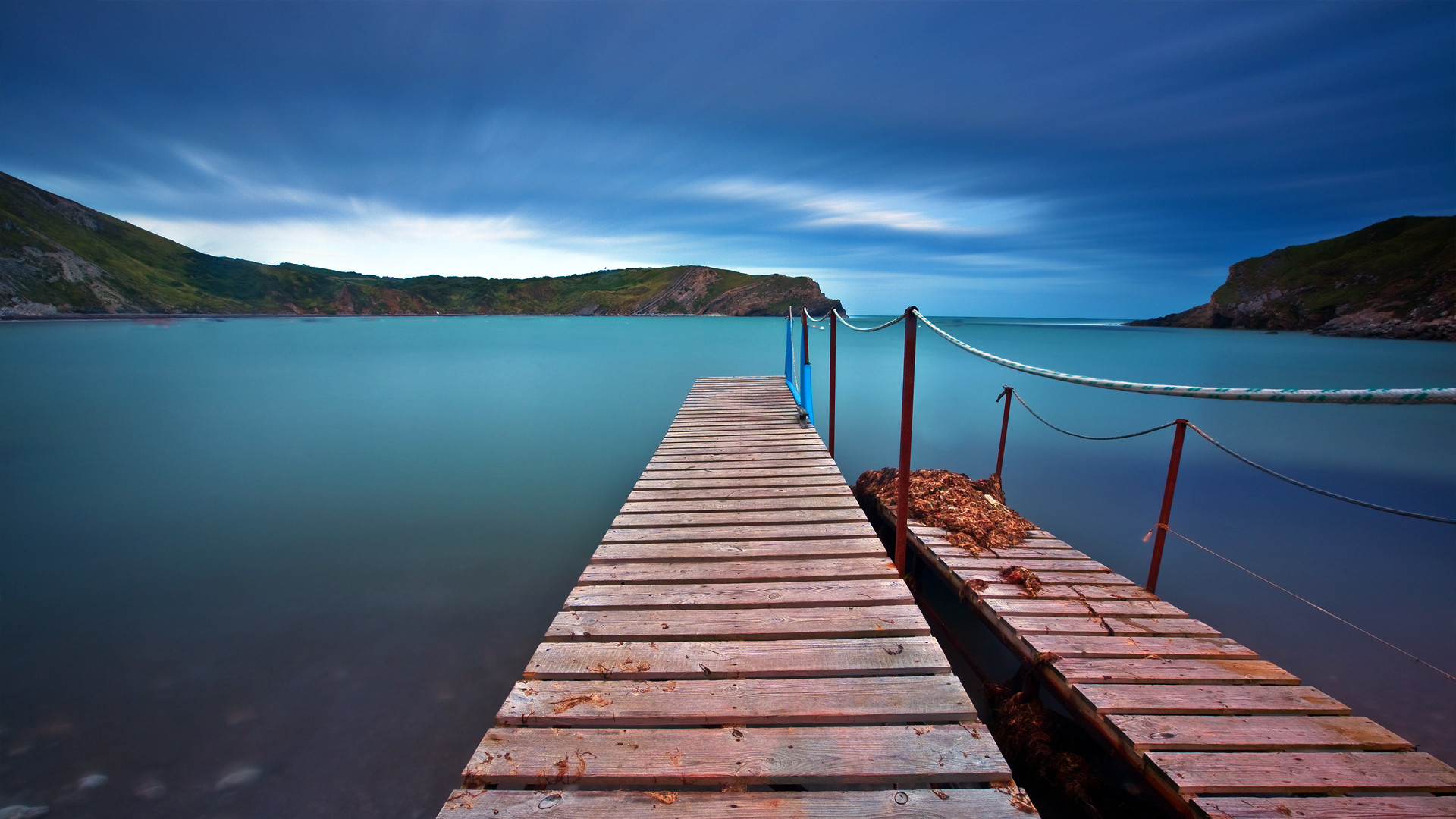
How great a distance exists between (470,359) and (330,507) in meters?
25.8

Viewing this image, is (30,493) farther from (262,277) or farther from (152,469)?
(262,277)

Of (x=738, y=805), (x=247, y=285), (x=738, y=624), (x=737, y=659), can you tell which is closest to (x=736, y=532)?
(x=738, y=624)

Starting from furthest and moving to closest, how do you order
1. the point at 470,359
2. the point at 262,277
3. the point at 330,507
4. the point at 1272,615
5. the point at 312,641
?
the point at 262,277, the point at 470,359, the point at 330,507, the point at 1272,615, the point at 312,641

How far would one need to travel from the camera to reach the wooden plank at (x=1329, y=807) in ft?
6.47

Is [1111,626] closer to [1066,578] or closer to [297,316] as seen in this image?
[1066,578]

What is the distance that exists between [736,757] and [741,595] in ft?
3.57

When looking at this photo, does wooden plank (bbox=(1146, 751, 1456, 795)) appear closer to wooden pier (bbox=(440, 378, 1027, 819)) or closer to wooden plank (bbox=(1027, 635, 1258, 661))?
wooden plank (bbox=(1027, 635, 1258, 661))

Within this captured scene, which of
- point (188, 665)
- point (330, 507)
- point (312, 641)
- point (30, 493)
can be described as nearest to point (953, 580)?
point (312, 641)

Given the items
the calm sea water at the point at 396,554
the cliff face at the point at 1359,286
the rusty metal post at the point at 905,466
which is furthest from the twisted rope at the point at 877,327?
the cliff face at the point at 1359,286

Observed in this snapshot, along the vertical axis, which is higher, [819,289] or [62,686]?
[819,289]

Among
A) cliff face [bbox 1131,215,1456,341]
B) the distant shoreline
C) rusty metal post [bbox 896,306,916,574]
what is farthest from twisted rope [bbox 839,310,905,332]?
the distant shoreline

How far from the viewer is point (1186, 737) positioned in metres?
2.31

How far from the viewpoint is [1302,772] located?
6.99ft

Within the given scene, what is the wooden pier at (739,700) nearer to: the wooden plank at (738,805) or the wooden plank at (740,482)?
the wooden plank at (738,805)
